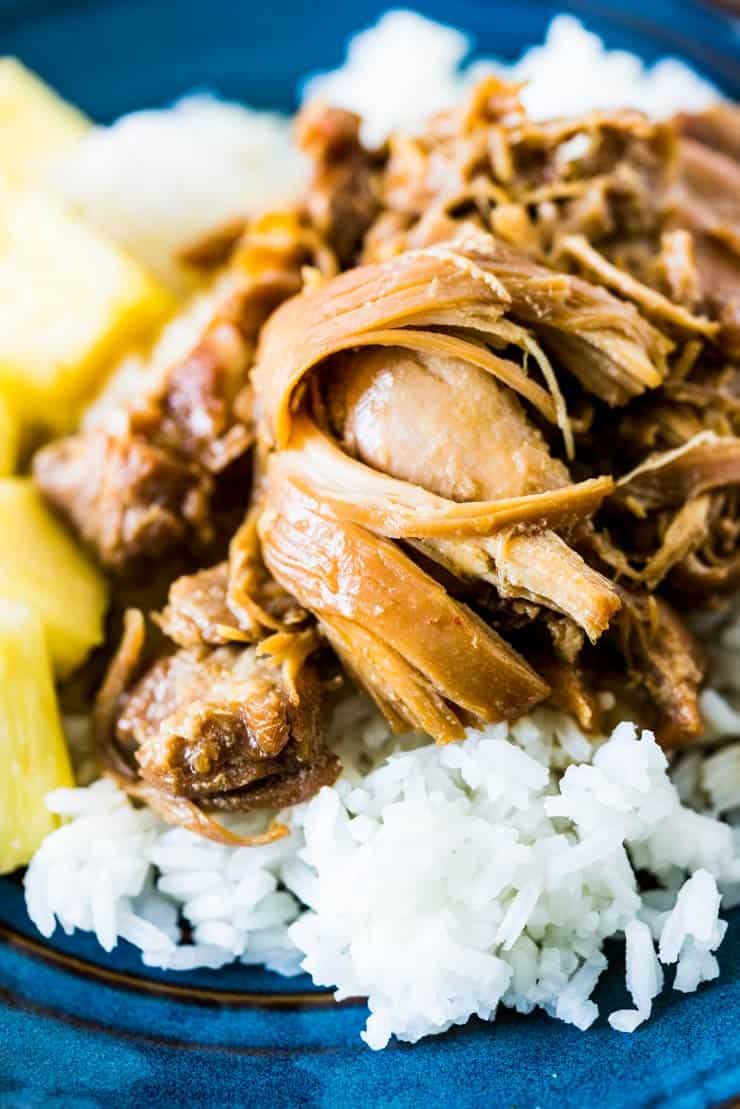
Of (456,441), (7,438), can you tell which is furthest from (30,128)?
(456,441)

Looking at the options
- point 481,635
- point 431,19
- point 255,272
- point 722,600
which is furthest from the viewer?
point 431,19

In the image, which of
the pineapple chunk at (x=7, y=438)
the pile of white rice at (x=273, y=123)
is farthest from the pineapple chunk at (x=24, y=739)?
the pile of white rice at (x=273, y=123)

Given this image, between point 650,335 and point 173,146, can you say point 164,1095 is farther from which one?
point 173,146

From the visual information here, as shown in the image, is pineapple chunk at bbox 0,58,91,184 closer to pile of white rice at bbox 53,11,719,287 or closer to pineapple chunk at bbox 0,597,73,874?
pile of white rice at bbox 53,11,719,287

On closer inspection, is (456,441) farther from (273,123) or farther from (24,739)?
(273,123)

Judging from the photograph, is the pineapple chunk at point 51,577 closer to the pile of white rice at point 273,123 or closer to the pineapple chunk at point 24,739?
the pineapple chunk at point 24,739

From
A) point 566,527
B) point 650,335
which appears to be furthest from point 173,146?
point 566,527

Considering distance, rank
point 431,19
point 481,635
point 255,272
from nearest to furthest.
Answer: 1. point 481,635
2. point 255,272
3. point 431,19
